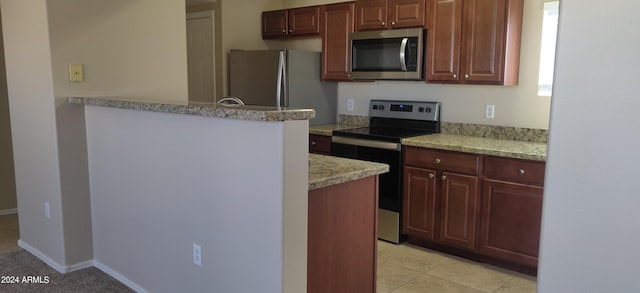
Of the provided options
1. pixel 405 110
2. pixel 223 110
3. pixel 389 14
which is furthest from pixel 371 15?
pixel 223 110

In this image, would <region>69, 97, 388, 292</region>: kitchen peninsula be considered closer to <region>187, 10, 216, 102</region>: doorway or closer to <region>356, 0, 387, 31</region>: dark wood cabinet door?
<region>356, 0, 387, 31</region>: dark wood cabinet door

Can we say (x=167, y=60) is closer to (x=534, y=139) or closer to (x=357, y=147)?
(x=357, y=147)

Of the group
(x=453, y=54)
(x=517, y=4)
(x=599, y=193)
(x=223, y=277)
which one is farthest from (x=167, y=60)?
(x=599, y=193)

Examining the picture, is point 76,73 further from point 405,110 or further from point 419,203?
point 405,110

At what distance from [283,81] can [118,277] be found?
2157 mm

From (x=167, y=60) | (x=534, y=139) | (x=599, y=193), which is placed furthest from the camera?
(x=534, y=139)

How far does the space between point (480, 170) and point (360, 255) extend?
1327 millimetres

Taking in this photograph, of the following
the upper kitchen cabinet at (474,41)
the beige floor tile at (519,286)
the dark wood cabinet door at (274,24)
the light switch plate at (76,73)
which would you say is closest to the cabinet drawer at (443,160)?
the upper kitchen cabinet at (474,41)

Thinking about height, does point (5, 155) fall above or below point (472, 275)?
above

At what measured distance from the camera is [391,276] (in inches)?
127

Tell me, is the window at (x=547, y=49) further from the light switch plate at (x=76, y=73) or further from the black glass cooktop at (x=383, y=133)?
the light switch plate at (x=76, y=73)

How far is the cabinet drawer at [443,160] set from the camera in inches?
134

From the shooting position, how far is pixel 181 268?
8.17ft

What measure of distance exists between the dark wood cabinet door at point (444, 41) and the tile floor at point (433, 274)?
1331 mm
